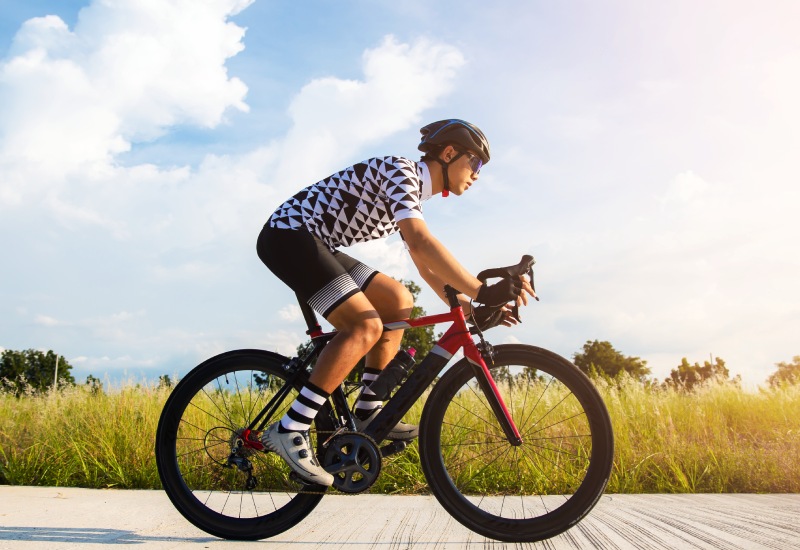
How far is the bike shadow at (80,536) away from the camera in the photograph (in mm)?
3646

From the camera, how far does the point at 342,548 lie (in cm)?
343

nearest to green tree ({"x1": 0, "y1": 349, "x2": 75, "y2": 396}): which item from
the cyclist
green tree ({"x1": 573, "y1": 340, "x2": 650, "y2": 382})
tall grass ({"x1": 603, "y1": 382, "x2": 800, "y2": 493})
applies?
green tree ({"x1": 573, "y1": 340, "x2": 650, "y2": 382})

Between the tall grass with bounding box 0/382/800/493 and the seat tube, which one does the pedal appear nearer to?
the seat tube

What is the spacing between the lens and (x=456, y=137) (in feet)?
12.3

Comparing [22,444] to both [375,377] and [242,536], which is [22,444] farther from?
[375,377]

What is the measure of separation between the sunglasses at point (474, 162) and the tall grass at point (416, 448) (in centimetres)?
299

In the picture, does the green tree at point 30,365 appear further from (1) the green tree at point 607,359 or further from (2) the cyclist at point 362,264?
(2) the cyclist at point 362,264

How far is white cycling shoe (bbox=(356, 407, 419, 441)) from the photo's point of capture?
3671 mm

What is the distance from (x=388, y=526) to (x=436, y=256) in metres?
1.73

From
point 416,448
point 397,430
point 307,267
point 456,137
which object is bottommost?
point 416,448

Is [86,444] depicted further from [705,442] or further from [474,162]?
[705,442]

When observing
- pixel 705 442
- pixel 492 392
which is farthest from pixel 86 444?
pixel 705 442

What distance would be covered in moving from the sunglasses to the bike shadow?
2571 mm

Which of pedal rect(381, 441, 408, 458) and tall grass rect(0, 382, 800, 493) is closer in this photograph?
pedal rect(381, 441, 408, 458)
